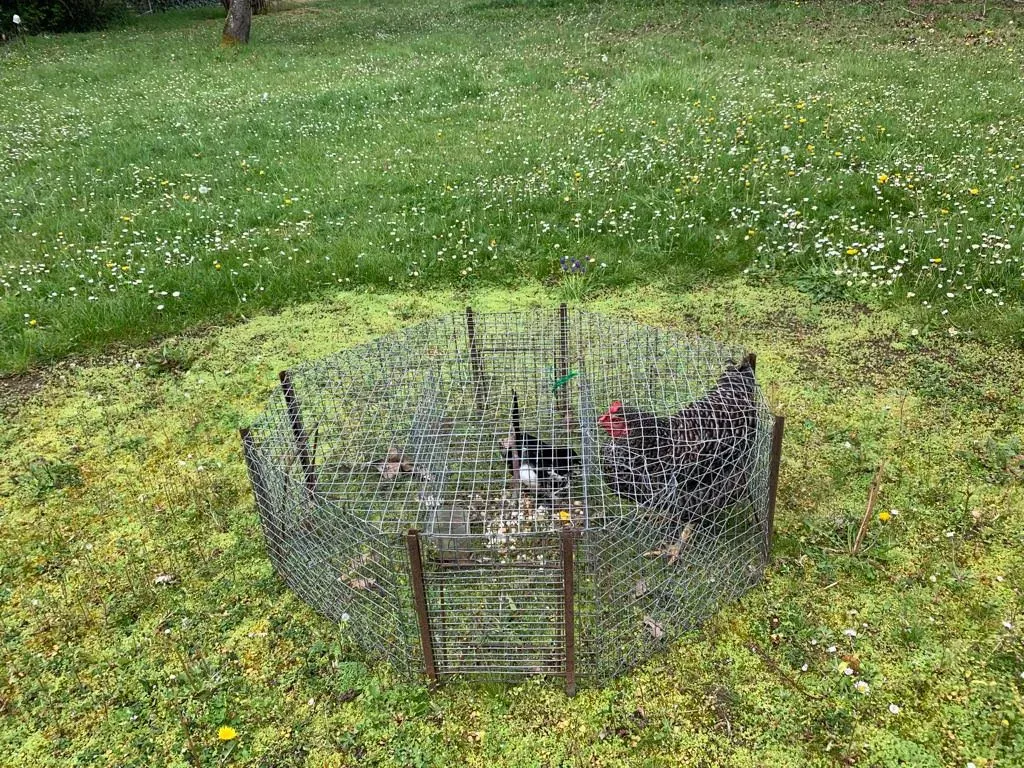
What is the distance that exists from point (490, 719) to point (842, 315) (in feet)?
16.3

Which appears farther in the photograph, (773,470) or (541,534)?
(773,470)

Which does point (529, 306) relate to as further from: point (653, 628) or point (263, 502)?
point (653, 628)

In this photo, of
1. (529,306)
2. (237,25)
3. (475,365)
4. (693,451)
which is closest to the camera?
(693,451)

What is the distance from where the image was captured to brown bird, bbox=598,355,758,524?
3465 millimetres

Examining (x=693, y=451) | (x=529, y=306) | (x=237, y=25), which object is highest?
(x=237, y=25)

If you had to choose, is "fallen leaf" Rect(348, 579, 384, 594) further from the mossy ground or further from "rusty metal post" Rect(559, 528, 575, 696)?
"rusty metal post" Rect(559, 528, 575, 696)

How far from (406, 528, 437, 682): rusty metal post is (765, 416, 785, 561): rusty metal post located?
171 cm

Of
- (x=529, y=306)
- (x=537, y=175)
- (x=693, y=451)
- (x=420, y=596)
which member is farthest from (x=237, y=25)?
(x=420, y=596)

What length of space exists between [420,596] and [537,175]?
7119 mm

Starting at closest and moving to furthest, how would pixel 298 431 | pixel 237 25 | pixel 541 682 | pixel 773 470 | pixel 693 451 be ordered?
pixel 541 682, pixel 773 470, pixel 693 451, pixel 298 431, pixel 237 25

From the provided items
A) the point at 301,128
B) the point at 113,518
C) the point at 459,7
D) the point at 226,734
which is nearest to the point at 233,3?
the point at 459,7

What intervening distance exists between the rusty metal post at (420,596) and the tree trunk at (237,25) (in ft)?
62.3

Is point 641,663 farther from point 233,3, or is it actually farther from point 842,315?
point 233,3

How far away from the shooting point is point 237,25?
18094 millimetres
